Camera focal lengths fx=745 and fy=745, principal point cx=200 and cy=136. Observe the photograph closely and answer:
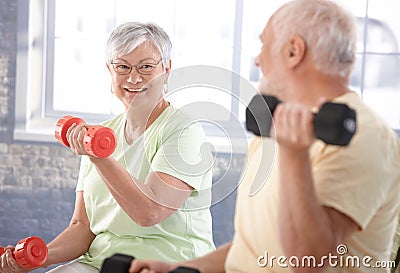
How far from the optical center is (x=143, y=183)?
5.90ft

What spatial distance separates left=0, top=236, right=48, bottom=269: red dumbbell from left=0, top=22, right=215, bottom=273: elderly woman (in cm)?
4

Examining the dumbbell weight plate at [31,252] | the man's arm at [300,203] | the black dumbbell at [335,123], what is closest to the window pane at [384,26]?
the dumbbell weight plate at [31,252]

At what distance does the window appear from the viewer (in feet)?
11.3

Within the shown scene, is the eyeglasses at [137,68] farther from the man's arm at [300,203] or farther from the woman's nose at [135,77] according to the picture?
the man's arm at [300,203]

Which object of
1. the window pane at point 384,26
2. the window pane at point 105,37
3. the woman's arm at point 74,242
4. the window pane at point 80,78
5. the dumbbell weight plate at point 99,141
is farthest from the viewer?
the window pane at point 80,78

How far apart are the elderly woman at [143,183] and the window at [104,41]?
1.59 m

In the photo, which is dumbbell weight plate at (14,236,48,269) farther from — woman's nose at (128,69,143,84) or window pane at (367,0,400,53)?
window pane at (367,0,400,53)

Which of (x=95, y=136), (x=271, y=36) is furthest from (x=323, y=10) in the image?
(x=95, y=136)

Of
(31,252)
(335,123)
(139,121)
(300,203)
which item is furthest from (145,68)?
(335,123)

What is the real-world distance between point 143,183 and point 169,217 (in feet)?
0.42

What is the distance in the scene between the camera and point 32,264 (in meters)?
1.87

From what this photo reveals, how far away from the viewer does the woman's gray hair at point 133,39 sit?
1889 mm

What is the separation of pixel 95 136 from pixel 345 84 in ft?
1.81

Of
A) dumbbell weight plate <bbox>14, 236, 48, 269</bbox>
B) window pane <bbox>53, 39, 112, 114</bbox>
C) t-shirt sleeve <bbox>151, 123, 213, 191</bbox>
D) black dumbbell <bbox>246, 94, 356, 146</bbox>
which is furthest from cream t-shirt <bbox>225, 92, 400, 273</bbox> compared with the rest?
window pane <bbox>53, 39, 112, 114</bbox>
